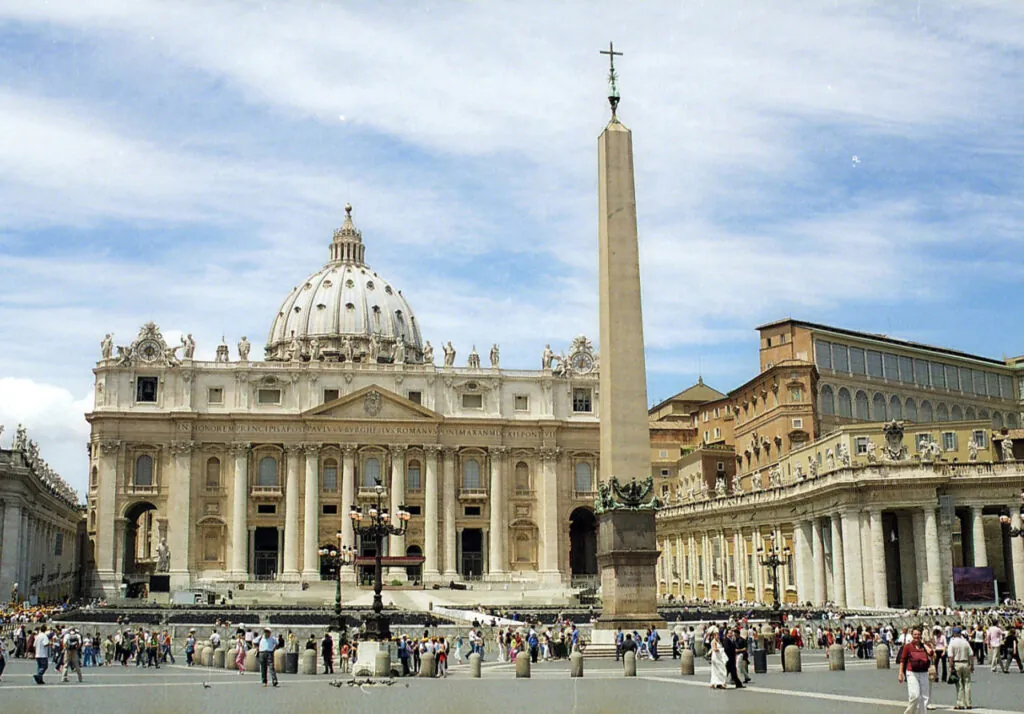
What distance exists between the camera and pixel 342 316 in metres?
125

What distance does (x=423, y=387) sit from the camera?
9212 cm

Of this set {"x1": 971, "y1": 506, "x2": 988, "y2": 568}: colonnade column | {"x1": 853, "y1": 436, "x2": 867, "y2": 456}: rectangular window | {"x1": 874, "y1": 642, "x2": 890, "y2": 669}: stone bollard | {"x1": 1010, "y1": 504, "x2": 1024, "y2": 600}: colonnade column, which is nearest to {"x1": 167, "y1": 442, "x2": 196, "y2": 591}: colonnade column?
{"x1": 853, "y1": 436, "x2": 867, "y2": 456}: rectangular window

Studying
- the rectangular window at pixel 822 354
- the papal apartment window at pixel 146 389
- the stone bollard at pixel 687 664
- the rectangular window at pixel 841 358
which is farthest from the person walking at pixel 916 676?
the papal apartment window at pixel 146 389

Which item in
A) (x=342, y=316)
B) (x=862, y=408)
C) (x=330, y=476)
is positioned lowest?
(x=330, y=476)

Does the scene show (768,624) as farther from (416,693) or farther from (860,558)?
(416,693)

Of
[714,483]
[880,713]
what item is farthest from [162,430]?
[880,713]

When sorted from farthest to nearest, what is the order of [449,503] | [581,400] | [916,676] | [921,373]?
[581,400]
[449,503]
[921,373]
[916,676]

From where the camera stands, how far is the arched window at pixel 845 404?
71812 millimetres

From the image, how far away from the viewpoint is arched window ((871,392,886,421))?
2901 inches

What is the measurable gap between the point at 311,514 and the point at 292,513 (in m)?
1.32

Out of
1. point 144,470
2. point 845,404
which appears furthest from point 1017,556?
point 144,470

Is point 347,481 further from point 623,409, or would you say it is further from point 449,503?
point 623,409

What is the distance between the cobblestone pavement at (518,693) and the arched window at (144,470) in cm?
6117

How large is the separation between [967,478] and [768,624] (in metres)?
13.9
